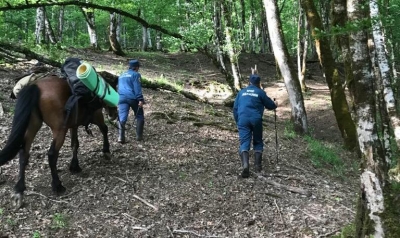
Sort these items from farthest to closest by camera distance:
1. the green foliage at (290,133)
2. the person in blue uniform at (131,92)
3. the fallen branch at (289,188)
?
the green foliage at (290,133) < the person in blue uniform at (131,92) < the fallen branch at (289,188)

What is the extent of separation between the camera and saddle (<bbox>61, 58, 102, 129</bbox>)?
613 cm

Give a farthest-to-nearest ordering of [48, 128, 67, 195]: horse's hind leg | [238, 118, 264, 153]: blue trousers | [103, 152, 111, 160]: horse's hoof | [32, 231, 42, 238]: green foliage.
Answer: [238, 118, 264, 153]: blue trousers → [103, 152, 111, 160]: horse's hoof → [48, 128, 67, 195]: horse's hind leg → [32, 231, 42, 238]: green foliage

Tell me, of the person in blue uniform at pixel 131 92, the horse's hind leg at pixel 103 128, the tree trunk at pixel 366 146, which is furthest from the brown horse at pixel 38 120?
the tree trunk at pixel 366 146

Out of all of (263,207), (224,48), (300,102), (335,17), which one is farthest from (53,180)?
(224,48)

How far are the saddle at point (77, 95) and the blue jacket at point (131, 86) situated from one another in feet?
6.09

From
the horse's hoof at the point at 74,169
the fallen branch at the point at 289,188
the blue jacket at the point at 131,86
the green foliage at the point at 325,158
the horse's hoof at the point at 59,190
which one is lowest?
the green foliage at the point at 325,158

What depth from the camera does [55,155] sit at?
19.5ft

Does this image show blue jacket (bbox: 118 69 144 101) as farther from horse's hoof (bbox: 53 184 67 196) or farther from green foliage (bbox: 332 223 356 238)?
green foliage (bbox: 332 223 356 238)

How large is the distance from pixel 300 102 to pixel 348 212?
619 cm

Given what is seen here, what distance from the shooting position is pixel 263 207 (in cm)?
649

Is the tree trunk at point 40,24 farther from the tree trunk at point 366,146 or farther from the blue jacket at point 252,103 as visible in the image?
the tree trunk at point 366,146

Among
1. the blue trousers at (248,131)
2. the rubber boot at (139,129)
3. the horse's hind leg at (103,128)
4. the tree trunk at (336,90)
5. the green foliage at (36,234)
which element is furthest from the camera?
the tree trunk at (336,90)

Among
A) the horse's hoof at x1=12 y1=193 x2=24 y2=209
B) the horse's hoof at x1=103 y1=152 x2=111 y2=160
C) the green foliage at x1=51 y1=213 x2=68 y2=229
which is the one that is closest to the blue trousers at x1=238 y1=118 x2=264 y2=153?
the horse's hoof at x1=103 y1=152 x2=111 y2=160

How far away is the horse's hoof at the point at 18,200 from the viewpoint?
5680 mm
